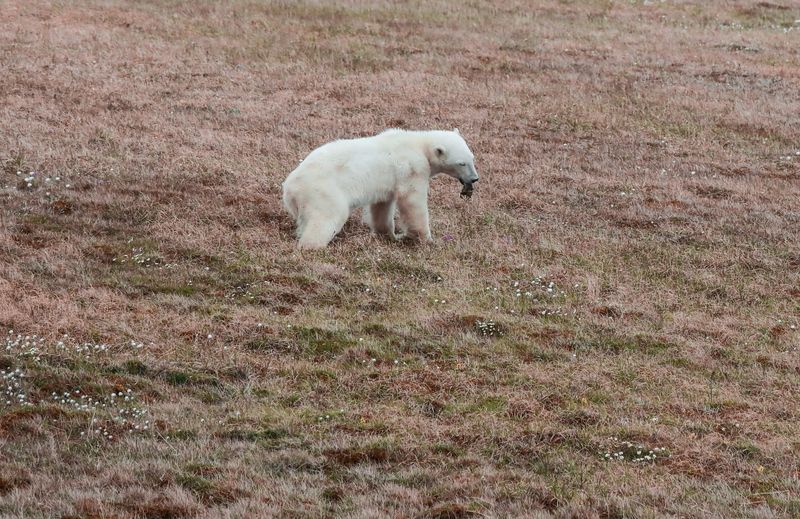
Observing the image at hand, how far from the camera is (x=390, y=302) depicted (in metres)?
12.1

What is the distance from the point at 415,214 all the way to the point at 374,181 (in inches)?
30.1

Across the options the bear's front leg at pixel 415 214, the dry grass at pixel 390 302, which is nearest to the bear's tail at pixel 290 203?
the dry grass at pixel 390 302

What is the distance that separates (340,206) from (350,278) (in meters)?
1.25

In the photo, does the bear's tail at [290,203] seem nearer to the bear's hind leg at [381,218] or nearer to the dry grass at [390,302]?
the dry grass at [390,302]

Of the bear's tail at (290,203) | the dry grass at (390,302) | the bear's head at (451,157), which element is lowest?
the dry grass at (390,302)

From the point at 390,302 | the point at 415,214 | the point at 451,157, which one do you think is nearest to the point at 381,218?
the point at 415,214

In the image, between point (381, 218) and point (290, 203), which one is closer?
point (290, 203)

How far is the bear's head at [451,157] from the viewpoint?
14.7m

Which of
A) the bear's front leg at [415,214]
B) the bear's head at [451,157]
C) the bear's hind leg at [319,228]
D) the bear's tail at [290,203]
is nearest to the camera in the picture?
the bear's hind leg at [319,228]

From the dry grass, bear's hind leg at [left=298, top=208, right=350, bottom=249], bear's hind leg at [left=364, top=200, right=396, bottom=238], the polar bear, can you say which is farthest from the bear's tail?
bear's hind leg at [left=364, top=200, right=396, bottom=238]

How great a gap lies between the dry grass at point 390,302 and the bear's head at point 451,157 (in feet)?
2.86

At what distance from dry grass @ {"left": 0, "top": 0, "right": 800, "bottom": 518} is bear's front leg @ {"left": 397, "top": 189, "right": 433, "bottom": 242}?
0.45 metres

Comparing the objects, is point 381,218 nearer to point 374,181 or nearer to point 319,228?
point 374,181

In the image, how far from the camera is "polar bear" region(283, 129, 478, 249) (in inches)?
530
